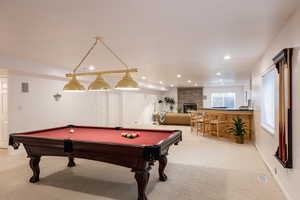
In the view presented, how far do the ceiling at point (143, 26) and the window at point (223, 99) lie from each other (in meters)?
9.19

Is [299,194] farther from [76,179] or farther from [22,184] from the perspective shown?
[22,184]

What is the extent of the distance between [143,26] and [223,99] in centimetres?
1175

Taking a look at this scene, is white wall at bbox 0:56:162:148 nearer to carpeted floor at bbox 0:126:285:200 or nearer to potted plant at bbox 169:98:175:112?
carpeted floor at bbox 0:126:285:200

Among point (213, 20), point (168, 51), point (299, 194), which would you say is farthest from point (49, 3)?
point (299, 194)

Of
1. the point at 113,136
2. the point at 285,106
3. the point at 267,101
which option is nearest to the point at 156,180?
the point at 113,136

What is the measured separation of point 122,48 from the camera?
3.91 metres

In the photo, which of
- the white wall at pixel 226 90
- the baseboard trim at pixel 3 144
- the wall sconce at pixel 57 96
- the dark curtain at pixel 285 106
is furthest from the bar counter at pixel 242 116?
the baseboard trim at pixel 3 144

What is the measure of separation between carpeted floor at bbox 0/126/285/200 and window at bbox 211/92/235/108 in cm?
898

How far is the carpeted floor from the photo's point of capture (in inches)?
105

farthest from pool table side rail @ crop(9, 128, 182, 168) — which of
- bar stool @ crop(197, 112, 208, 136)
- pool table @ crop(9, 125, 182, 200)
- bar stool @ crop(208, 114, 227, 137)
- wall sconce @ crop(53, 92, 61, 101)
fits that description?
bar stool @ crop(197, 112, 208, 136)

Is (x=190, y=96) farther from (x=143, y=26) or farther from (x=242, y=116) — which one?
(x=143, y=26)

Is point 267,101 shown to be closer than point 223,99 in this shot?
Yes

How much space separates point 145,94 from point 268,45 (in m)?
8.38

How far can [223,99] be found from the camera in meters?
13.1
